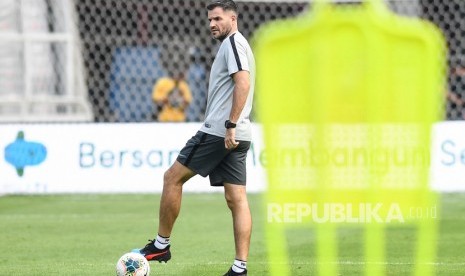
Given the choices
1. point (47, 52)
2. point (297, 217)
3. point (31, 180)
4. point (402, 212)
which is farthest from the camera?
point (47, 52)

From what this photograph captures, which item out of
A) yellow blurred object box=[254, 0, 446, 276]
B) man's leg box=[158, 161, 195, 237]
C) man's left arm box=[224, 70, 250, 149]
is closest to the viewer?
yellow blurred object box=[254, 0, 446, 276]

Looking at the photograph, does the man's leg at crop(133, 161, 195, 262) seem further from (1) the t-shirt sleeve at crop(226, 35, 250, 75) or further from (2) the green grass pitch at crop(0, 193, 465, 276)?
(1) the t-shirt sleeve at crop(226, 35, 250, 75)

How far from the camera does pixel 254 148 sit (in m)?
14.0

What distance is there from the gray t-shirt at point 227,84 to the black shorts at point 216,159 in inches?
2.5

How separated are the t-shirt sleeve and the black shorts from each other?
55cm

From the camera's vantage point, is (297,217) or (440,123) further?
(440,123)

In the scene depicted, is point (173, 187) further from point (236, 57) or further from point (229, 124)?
point (236, 57)

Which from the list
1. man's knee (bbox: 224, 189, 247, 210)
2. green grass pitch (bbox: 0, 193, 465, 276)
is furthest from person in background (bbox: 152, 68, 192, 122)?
man's knee (bbox: 224, 189, 247, 210)

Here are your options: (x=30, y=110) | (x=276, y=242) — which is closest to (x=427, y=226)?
(x=276, y=242)

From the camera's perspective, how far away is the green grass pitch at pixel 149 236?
25.2 feet

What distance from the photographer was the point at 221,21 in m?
6.75

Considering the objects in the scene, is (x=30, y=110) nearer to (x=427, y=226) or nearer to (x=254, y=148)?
(x=254, y=148)

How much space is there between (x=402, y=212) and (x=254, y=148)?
11269 millimetres

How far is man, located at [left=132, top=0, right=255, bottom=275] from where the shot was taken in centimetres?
670
